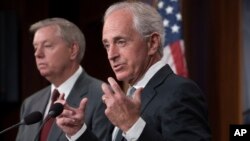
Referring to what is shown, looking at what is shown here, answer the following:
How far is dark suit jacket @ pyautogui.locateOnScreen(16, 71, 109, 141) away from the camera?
3.35m

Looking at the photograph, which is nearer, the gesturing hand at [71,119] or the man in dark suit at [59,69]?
the gesturing hand at [71,119]

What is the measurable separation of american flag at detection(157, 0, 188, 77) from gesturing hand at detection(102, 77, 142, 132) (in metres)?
2.15

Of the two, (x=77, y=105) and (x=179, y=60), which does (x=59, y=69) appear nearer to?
(x=77, y=105)

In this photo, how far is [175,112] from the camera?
2.42 m

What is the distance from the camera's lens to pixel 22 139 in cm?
379

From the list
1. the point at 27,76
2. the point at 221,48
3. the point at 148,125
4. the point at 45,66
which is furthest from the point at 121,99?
the point at 27,76

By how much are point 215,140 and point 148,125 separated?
2531 millimetres

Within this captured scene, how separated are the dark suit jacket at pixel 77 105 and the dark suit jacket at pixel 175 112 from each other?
0.75 m

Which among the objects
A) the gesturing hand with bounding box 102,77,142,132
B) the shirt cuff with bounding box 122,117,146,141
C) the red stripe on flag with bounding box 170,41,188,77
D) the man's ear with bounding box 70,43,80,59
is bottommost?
the red stripe on flag with bounding box 170,41,188,77

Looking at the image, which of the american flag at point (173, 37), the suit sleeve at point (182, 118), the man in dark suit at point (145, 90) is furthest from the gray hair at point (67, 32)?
the suit sleeve at point (182, 118)

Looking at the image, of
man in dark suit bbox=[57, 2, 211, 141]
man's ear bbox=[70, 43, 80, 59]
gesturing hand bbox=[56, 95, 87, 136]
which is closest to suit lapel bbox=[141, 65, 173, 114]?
man in dark suit bbox=[57, 2, 211, 141]

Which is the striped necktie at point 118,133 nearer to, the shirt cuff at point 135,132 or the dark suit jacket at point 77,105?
the shirt cuff at point 135,132

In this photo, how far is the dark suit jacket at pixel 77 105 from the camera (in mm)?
3354

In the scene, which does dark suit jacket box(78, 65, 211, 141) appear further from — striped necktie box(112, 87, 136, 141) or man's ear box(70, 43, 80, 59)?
man's ear box(70, 43, 80, 59)
